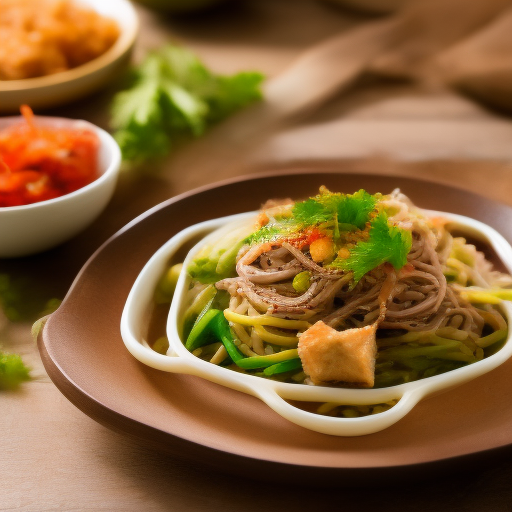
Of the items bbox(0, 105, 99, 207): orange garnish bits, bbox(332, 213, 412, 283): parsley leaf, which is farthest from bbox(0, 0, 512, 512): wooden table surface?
bbox(332, 213, 412, 283): parsley leaf

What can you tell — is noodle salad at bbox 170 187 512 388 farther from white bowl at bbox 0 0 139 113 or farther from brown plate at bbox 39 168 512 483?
white bowl at bbox 0 0 139 113

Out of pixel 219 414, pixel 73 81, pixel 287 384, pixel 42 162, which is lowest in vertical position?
pixel 73 81

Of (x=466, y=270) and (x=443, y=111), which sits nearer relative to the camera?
(x=466, y=270)

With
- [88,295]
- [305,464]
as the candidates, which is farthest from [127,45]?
[305,464]

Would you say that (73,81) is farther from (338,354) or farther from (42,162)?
(338,354)

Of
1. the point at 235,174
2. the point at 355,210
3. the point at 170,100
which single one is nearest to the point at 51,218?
the point at 235,174

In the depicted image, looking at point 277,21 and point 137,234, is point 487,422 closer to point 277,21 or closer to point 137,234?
point 137,234
